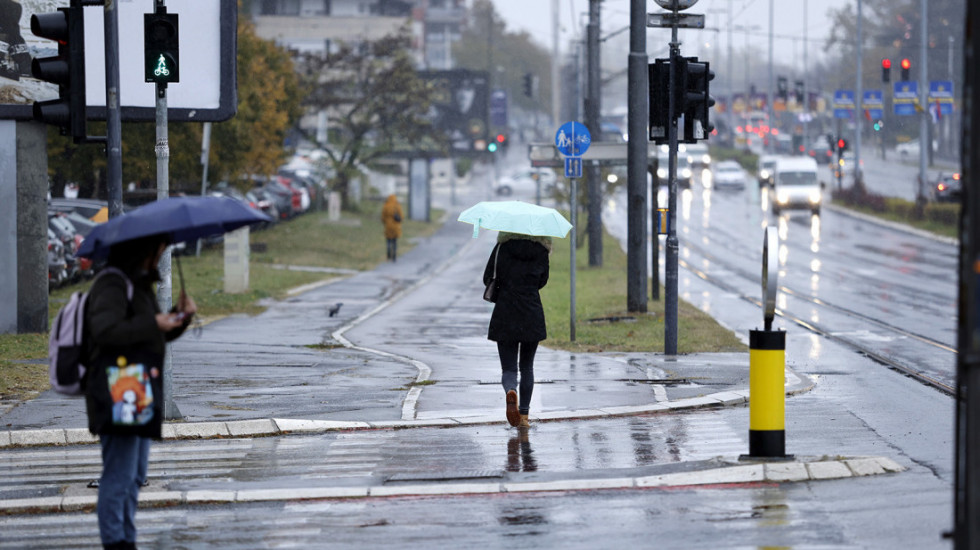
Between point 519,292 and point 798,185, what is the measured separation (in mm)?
50035

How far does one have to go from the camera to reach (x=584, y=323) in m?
20.7

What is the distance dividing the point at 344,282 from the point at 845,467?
75.2 ft

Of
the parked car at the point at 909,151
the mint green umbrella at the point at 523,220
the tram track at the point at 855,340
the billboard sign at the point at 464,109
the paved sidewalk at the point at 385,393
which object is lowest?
the tram track at the point at 855,340

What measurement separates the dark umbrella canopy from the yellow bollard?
3758 mm

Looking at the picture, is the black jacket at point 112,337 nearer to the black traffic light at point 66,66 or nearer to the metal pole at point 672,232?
the black traffic light at point 66,66

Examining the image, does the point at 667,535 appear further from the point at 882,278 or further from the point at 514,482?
the point at 882,278

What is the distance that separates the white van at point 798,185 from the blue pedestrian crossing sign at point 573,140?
41893 millimetres

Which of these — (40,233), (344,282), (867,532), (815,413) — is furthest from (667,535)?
(344,282)

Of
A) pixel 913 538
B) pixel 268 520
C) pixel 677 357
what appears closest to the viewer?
pixel 913 538

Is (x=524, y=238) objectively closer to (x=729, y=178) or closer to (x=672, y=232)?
(x=672, y=232)

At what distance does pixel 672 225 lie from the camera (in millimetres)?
16812

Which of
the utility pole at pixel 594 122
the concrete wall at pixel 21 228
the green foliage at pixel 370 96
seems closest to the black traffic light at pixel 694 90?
the concrete wall at pixel 21 228

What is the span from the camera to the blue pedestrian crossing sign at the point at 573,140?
733 inches

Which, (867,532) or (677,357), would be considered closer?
(867,532)
